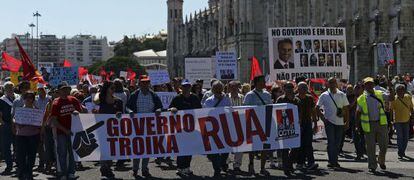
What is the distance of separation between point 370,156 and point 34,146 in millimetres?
5875

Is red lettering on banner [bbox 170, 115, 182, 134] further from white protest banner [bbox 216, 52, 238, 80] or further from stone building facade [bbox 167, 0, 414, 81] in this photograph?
stone building facade [bbox 167, 0, 414, 81]

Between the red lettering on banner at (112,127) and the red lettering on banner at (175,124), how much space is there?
94 cm

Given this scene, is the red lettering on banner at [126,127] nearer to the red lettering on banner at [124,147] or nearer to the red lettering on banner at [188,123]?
the red lettering on banner at [124,147]

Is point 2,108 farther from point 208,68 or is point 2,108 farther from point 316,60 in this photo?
point 208,68

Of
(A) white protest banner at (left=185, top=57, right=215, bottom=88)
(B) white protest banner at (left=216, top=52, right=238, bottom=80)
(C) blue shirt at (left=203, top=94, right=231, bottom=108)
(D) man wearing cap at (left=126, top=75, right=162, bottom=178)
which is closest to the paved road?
(D) man wearing cap at (left=126, top=75, right=162, bottom=178)

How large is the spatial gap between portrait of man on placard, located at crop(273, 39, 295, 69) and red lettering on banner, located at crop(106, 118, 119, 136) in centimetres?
639

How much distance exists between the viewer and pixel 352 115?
16875mm

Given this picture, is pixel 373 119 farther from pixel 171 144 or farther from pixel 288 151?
pixel 171 144

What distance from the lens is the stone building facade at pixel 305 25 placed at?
41344 mm

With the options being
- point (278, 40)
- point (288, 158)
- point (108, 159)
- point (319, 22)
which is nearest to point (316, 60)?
point (278, 40)

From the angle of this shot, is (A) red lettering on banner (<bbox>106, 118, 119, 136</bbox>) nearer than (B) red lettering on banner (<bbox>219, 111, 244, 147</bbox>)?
Yes

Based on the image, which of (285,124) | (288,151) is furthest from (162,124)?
(288,151)

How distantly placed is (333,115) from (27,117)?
216 inches

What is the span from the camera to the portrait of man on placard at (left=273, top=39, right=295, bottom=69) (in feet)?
59.5
